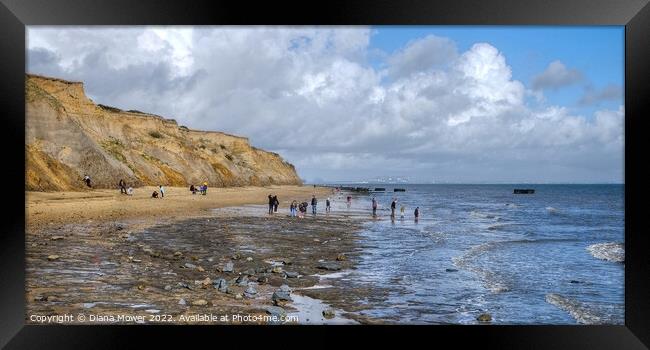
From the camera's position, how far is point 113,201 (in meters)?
28.9

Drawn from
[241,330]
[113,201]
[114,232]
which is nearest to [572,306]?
[241,330]

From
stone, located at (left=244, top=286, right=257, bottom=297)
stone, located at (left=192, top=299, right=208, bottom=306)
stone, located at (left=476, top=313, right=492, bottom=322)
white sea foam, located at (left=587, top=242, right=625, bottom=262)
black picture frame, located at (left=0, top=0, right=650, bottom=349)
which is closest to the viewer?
black picture frame, located at (left=0, top=0, right=650, bottom=349)

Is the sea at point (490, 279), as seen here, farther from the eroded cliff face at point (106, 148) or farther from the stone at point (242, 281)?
the eroded cliff face at point (106, 148)

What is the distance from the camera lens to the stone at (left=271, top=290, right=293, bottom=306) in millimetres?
8946

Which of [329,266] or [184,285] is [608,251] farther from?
[184,285]

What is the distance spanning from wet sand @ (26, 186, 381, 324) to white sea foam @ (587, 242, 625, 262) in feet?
30.3

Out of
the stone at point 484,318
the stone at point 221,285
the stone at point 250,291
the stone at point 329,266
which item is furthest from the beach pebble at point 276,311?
the stone at point 329,266

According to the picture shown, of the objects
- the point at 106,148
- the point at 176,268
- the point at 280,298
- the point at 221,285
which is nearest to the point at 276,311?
the point at 280,298

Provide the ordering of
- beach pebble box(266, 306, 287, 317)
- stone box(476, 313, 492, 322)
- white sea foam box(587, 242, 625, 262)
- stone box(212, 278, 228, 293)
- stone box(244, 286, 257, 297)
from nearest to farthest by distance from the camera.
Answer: beach pebble box(266, 306, 287, 317) < stone box(476, 313, 492, 322) < stone box(244, 286, 257, 297) < stone box(212, 278, 228, 293) < white sea foam box(587, 242, 625, 262)

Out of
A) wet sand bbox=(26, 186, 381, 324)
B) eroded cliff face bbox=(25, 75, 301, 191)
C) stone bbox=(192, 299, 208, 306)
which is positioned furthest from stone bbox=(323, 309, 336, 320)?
eroded cliff face bbox=(25, 75, 301, 191)

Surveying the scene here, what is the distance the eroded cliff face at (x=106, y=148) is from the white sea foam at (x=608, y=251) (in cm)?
1845

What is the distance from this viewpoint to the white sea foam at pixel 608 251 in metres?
18.0

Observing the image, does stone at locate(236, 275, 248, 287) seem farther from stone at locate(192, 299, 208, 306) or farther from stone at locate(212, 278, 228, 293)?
stone at locate(192, 299, 208, 306)

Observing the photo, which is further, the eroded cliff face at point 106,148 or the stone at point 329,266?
the eroded cliff face at point 106,148
